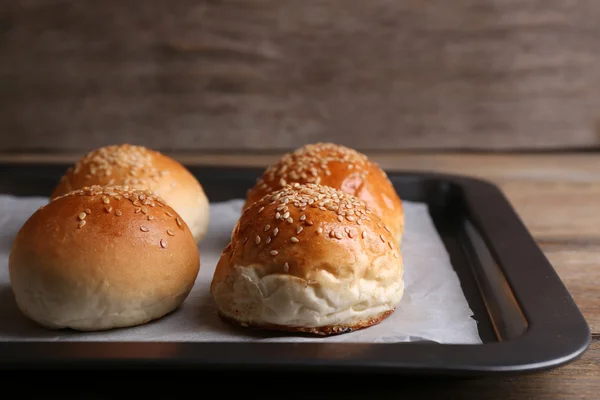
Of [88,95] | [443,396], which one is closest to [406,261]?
[443,396]

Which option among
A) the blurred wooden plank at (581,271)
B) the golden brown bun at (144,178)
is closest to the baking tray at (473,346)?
the blurred wooden plank at (581,271)

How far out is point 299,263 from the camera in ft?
4.59

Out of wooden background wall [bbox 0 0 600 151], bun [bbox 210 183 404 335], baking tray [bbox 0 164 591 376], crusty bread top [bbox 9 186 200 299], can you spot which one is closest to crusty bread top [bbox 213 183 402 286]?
bun [bbox 210 183 404 335]

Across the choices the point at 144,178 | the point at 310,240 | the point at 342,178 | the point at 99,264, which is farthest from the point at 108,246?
the point at 342,178

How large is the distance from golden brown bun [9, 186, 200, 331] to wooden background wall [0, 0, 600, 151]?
1707 millimetres

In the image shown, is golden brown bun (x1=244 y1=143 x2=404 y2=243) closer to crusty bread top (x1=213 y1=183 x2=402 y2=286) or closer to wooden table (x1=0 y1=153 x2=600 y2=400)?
crusty bread top (x1=213 y1=183 x2=402 y2=286)

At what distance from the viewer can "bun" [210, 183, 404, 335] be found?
1.39m

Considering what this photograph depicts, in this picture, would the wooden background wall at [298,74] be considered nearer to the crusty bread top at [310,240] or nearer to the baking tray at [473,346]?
the baking tray at [473,346]

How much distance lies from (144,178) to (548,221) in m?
1.21

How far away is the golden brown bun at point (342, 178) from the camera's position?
1.88 m

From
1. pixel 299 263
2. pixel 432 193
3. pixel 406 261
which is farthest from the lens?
pixel 432 193

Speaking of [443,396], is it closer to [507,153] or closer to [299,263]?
[299,263]

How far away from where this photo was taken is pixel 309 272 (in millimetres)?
1391

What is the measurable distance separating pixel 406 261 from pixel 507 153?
1.67 meters
